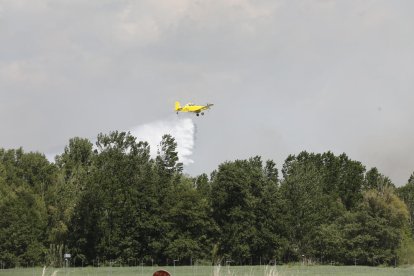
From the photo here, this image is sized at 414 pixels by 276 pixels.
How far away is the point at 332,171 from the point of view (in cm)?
15200

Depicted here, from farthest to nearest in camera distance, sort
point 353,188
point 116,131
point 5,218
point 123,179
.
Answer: point 353,188, point 116,131, point 123,179, point 5,218

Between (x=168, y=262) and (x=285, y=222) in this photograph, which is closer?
(x=168, y=262)

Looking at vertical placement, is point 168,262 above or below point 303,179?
below

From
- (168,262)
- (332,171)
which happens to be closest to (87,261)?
(168,262)

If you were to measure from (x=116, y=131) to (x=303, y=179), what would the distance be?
38642mm

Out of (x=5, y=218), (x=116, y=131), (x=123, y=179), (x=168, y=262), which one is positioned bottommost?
(x=168, y=262)

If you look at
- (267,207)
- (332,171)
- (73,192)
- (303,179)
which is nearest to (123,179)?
(73,192)

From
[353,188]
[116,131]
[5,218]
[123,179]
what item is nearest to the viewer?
[5,218]

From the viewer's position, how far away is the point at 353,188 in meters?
149

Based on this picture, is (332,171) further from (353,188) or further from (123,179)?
(123,179)

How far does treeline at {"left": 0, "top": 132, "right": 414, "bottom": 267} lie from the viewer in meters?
109

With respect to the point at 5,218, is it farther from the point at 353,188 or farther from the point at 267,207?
the point at 353,188

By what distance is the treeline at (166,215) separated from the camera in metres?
109

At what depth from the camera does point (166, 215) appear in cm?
11256
